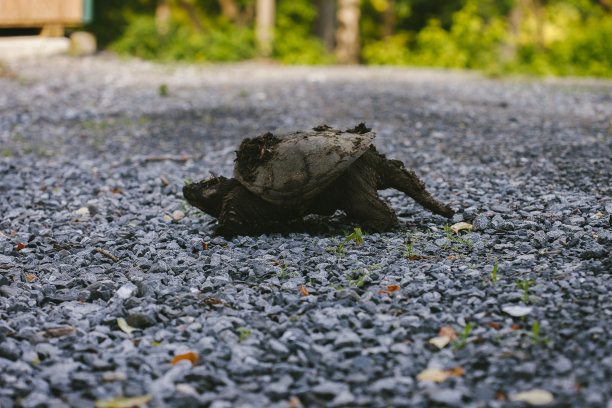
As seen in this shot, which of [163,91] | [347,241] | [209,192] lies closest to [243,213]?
[209,192]

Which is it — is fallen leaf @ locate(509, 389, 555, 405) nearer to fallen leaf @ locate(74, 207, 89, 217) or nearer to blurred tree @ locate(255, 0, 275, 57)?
fallen leaf @ locate(74, 207, 89, 217)

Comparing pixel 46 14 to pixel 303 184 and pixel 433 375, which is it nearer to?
pixel 303 184

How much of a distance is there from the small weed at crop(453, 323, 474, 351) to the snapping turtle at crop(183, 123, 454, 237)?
1.58 meters

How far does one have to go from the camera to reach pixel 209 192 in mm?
4445

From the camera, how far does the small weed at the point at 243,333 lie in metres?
2.89

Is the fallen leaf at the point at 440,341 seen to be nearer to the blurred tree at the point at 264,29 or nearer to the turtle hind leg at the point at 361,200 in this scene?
the turtle hind leg at the point at 361,200

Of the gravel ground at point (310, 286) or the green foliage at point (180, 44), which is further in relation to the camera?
the green foliage at point (180, 44)

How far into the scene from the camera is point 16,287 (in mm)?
3496

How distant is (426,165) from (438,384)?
4161 mm

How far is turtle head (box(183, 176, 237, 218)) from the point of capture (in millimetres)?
4449

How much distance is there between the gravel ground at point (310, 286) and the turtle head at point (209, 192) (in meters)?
0.23

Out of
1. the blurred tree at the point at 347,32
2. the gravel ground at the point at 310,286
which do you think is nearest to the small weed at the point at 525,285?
the gravel ground at the point at 310,286

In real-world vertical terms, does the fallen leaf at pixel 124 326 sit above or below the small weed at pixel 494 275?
below

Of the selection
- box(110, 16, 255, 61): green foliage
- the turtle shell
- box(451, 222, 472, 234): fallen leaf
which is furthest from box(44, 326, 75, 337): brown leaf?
box(110, 16, 255, 61): green foliage
